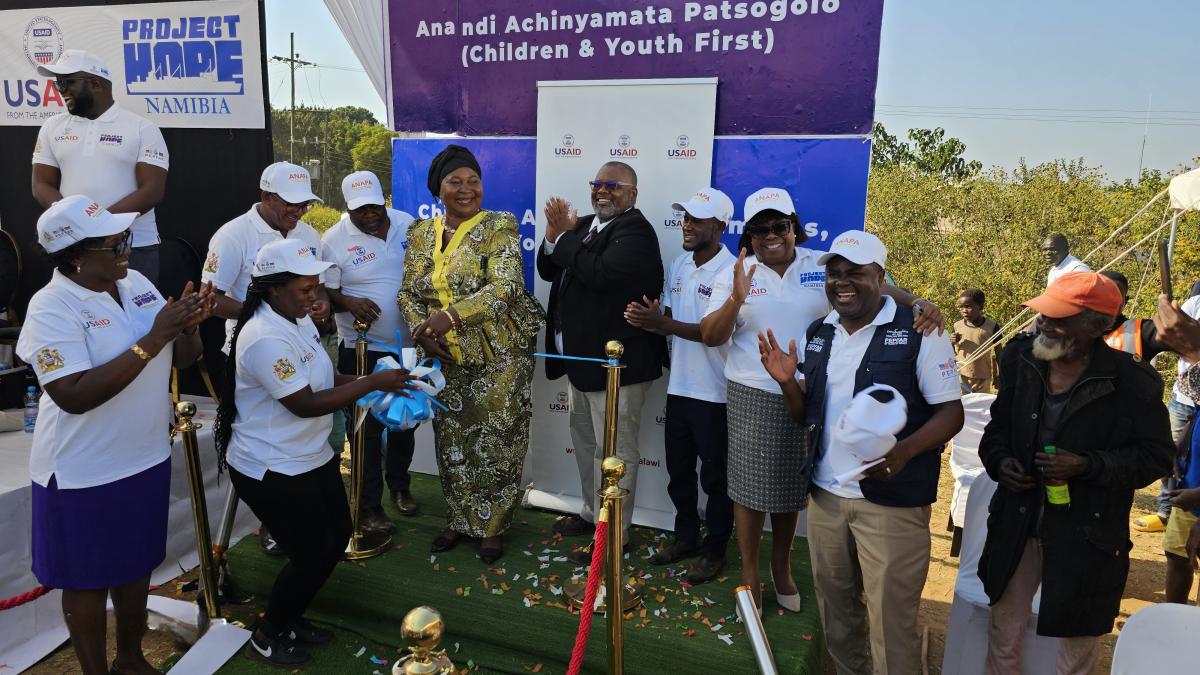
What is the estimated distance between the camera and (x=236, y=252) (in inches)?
167

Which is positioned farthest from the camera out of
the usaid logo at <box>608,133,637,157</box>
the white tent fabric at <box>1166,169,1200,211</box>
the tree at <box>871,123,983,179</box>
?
the tree at <box>871,123,983,179</box>

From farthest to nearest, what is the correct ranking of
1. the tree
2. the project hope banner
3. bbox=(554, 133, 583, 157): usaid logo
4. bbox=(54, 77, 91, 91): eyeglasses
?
1. the tree
2. the project hope banner
3. bbox=(554, 133, 583, 157): usaid logo
4. bbox=(54, 77, 91, 91): eyeglasses

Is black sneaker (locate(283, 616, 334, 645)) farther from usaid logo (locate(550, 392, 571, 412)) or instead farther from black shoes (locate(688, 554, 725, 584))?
usaid logo (locate(550, 392, 571, 412))

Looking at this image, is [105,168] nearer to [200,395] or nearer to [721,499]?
[200,395]

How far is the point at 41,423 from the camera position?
309 cm

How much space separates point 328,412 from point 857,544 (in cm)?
222

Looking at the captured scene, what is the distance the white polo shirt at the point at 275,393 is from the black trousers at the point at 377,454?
3.13 ft

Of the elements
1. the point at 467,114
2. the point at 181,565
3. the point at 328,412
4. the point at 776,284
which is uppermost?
the point at 467,114

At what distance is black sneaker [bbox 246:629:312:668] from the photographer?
3703 millimetres

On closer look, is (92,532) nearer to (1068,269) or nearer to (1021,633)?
(1021,633)

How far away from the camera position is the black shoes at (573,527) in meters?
4.68

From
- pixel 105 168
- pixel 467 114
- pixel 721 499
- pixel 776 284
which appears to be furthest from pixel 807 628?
pixel 105 168

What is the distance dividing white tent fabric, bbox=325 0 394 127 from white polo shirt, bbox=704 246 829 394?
10.8 feet

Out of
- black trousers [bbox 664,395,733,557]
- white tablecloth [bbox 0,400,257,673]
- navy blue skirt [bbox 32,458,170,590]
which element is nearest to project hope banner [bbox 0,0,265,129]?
white tablecloth [bbox 0,400,257,673]
